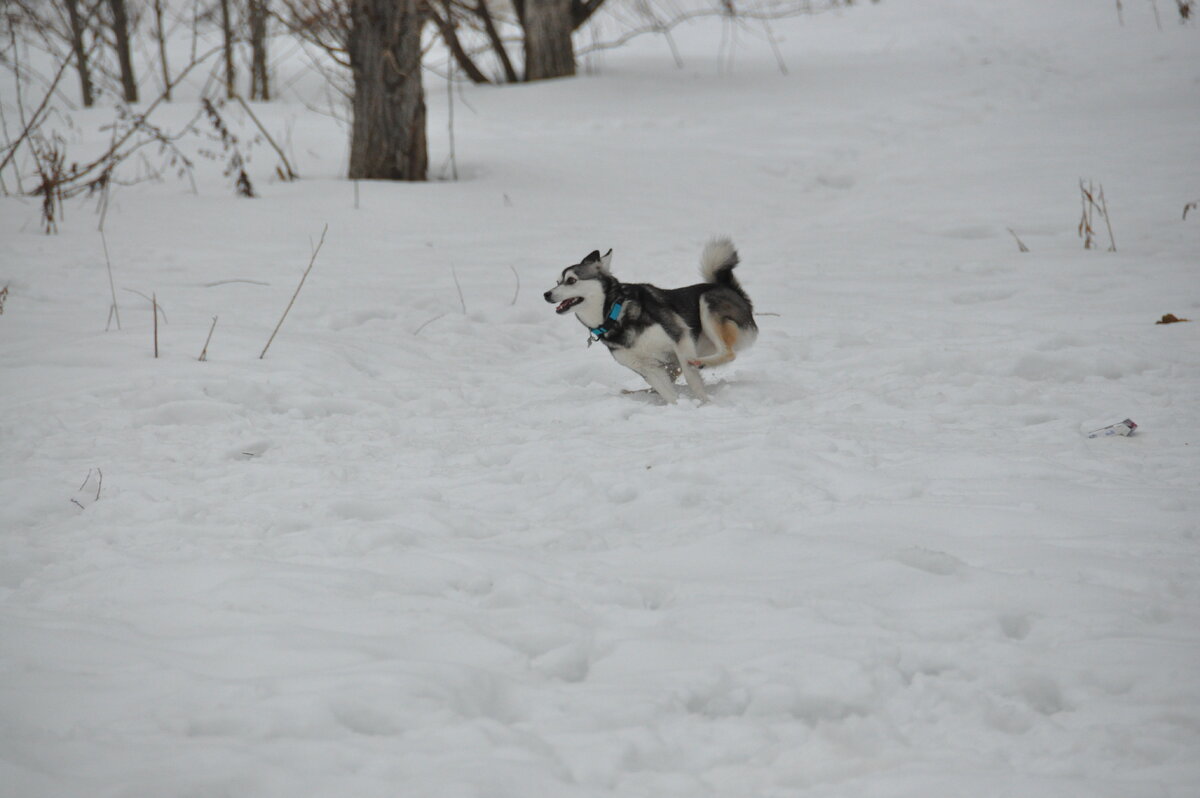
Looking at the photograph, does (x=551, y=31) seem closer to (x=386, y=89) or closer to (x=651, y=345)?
(x=386, y=89)

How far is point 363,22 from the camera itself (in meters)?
8.73

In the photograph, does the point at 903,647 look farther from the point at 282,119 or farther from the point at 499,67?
the point at 499,67

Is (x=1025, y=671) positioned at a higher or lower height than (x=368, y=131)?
lower

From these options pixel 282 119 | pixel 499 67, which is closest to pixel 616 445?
pixel 282 119

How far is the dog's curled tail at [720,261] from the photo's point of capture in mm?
5316

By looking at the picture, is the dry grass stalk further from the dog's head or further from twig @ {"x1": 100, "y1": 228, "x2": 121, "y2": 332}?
twig @ {"x1": 100, "y1": 228, "x2": 121, "y2": 332}

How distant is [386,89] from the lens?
8.94 meters

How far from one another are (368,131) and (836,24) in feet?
45.8

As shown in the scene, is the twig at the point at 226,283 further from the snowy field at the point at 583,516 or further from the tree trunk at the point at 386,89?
the tree trunk at the point at 386,89

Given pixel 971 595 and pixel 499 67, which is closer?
pixel 971 595

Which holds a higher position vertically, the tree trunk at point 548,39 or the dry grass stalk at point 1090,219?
the tree trunk at point 548,39

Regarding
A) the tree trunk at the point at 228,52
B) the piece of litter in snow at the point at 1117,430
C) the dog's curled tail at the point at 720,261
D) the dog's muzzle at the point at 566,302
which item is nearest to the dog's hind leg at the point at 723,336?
the dog's curled tail at the point at 720,261

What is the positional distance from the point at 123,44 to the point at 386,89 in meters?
8.73

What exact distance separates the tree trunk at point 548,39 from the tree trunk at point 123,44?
21.3ft
